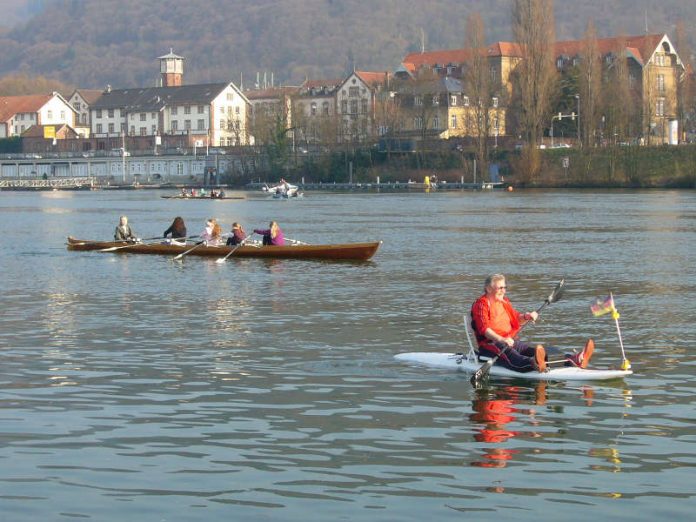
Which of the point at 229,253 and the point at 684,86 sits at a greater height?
the point at 684,86

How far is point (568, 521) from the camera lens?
13.5 metres

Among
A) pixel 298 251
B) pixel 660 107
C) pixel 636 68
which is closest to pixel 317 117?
pixel 636 68

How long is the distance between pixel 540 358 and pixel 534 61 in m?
106

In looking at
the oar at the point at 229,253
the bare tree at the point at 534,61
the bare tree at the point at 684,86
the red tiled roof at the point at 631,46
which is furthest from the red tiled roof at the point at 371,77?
the oar at the point at 229,253

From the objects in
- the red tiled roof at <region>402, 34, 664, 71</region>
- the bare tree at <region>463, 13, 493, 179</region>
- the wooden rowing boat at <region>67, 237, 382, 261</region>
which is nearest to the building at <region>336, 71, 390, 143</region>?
the red tiled roof at <region>402, 34, 664, 71</region>

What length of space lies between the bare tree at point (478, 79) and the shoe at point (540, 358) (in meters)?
112

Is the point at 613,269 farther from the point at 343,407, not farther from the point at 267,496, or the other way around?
the point at 267,496

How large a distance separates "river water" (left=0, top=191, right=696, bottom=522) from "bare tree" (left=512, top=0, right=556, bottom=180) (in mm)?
81778

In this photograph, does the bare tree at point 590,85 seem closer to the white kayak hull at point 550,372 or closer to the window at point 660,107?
the window at point 660,107

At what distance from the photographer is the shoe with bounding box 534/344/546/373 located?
20.6 m

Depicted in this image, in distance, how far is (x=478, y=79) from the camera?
131m

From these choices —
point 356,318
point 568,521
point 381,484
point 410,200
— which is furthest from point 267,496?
point 410,200

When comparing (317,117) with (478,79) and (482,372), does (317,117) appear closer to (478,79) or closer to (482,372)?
(478,79)

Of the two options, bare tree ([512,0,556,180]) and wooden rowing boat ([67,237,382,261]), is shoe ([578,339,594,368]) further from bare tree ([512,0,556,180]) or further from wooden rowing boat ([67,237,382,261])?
bare tree ([512,0,556,180])
